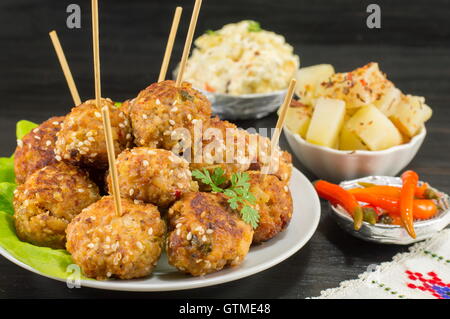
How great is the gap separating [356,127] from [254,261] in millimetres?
1637

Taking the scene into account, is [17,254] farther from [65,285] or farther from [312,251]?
[312,251]

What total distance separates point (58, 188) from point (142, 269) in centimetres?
67

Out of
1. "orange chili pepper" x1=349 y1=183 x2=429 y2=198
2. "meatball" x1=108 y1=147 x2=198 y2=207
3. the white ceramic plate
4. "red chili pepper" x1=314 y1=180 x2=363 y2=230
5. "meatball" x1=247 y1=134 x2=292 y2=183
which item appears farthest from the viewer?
"orange chili pepper" x1=349 y1=183 x2=429 y2=198

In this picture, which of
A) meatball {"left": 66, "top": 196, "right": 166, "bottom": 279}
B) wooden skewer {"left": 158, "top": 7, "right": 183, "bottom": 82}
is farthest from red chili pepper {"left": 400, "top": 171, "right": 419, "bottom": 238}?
wooden skewer {"left": 158, "top": 7, "right": 183, "bottom": 82}

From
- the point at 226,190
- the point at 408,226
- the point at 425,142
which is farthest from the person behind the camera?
the point at 425,142

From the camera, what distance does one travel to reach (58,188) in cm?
331

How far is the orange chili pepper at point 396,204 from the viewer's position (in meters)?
3.81

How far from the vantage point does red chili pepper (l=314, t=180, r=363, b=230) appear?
12.2ft

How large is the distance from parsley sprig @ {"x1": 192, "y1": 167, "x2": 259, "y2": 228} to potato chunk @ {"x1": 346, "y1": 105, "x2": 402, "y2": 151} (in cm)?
133

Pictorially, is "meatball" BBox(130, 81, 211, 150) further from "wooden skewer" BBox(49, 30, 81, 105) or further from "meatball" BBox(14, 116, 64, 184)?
"meatball" BBox(14, 116, 64, 184)

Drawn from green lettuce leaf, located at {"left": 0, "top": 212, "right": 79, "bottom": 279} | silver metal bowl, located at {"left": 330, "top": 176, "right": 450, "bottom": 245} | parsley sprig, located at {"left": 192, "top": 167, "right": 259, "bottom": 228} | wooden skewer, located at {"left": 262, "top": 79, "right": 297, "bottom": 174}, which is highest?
wooden skewer, located at {"left": 262, "top": 79, "right": 297, "bottom": 174}

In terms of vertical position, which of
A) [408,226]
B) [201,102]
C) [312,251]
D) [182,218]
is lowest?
[312,251]

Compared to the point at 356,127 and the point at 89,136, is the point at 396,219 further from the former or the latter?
the point at 89,136

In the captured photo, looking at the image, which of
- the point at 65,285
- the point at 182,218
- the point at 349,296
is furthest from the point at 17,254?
the point at 349,296
